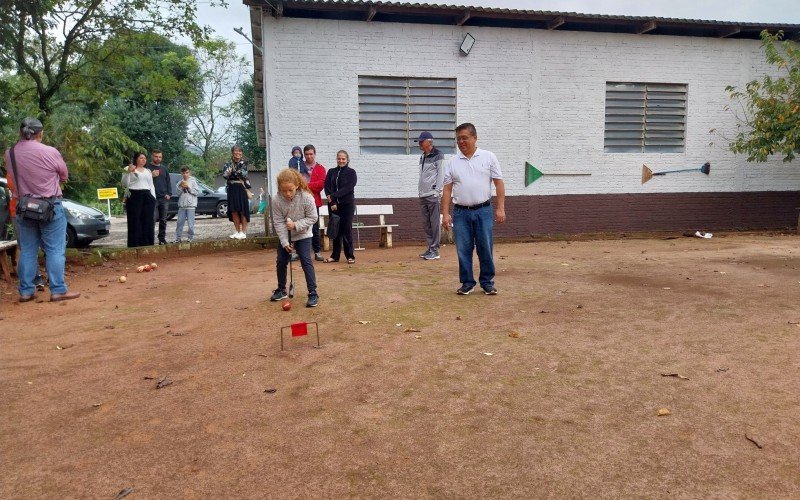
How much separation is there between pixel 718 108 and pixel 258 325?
1266 centimetres

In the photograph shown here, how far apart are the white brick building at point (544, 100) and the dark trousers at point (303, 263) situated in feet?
18.8

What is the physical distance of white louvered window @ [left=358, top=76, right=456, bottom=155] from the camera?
12336 mm

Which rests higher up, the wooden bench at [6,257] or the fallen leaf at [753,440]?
the wooden bench at [6,257]

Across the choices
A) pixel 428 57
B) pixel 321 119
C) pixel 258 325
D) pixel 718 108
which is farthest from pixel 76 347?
pixel 718 108

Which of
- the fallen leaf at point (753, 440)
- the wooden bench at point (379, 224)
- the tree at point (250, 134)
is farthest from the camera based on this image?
the tree at point (250, 134)

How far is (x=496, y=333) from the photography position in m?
5.12

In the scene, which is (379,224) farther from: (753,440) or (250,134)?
(250,134)

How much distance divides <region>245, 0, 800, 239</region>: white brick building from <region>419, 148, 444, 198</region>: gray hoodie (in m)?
2.54

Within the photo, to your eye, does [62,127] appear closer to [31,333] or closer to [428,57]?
[31,333]

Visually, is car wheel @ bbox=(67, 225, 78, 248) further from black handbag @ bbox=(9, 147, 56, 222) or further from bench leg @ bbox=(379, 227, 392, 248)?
bench leg @ bbox=(379, 227, 392, 248)

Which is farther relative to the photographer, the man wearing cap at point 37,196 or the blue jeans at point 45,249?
the blue jeans at point 45,249

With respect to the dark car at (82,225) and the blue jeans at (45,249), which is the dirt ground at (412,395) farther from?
the dark car at (82,225)

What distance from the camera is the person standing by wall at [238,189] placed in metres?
12.5

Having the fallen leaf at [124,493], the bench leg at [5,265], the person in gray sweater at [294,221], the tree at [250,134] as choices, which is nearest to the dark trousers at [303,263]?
the person in gray sweater at [294,221]
